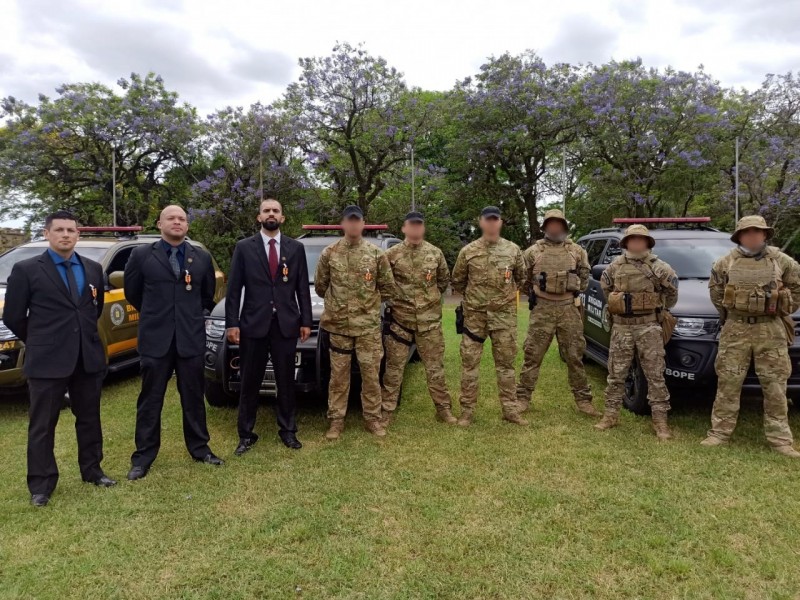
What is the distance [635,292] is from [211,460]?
138 inches

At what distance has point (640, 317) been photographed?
172 inches

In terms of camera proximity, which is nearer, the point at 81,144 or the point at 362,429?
the point at 362,429

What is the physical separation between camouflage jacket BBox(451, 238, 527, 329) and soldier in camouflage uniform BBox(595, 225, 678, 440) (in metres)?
0.82

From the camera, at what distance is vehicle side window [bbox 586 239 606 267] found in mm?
6195

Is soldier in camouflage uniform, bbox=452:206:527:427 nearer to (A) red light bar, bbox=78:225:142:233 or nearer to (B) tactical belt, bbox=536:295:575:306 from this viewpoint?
(B) tactical belt, bbox=536:295:575:306

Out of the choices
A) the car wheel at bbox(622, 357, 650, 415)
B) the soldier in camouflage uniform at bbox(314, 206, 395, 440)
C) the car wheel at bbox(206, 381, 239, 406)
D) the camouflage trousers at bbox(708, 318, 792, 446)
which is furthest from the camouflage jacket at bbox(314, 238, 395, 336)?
the camouflage trousers at bbox(708, 318, 792, 446)

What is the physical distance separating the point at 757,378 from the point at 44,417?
5.00m

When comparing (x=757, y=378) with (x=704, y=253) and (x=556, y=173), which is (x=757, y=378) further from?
(x=556, y=173)

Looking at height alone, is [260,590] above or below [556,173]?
below

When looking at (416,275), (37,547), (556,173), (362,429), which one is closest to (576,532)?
(362,429)

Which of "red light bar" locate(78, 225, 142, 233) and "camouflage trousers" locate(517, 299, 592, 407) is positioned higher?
"red light bar" locate(78, 225, 142, 233)

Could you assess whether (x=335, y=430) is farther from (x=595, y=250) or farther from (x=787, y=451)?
(x=595, y=250)

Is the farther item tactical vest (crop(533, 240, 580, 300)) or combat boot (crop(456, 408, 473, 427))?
tactical vest (crop(533, 240, 580, 300))

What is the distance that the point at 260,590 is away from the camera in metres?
2.44
